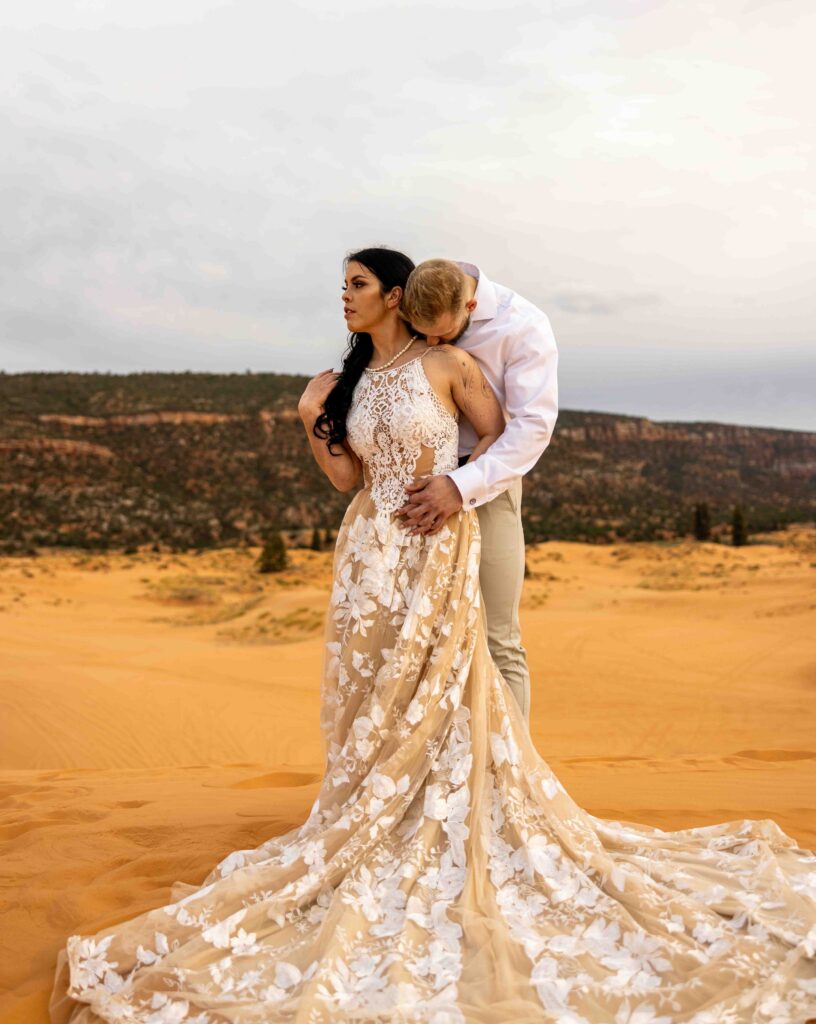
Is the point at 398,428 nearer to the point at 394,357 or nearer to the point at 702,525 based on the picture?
the point at 394,357

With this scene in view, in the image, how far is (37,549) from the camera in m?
31.3

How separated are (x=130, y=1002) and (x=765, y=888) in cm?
231

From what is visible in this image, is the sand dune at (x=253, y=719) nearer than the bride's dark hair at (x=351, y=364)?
No

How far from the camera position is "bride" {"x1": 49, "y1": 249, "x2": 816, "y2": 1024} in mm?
2938

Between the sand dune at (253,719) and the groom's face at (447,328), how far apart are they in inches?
102

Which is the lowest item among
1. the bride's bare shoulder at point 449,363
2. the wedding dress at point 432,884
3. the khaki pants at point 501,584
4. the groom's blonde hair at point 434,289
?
the wedding dress at point 432,884

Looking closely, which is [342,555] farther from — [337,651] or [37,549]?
[37,549]

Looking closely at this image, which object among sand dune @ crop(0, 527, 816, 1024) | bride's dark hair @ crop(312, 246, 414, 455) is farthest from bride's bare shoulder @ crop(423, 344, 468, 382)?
sand dune @ crop(0, 527, 816, 1024)

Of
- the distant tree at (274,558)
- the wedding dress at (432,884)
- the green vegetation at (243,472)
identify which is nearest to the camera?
the wedding dress at (432,884)

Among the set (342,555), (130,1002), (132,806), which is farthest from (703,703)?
(130,1002)

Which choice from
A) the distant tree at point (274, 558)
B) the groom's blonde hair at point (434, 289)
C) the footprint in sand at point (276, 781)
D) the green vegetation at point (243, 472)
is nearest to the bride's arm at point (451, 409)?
the groom's blonde hair at point (434, 289)

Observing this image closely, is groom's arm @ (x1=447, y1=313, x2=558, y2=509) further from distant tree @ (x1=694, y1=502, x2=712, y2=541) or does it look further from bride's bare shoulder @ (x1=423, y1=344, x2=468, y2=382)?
distant tree @ (x1=694, y1=502, x2=712, y2=541)

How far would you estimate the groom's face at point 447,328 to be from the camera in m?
3.54

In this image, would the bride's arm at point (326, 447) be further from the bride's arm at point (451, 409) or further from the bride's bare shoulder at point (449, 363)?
the bride's bare shoulder at point (449, 363)
